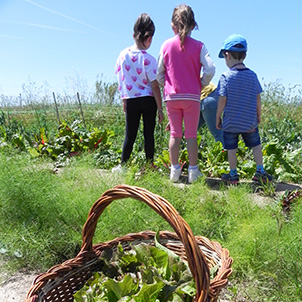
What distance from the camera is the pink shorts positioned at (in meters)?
4.11

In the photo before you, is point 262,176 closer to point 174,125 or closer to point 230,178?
point 230,178

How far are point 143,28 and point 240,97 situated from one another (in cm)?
129

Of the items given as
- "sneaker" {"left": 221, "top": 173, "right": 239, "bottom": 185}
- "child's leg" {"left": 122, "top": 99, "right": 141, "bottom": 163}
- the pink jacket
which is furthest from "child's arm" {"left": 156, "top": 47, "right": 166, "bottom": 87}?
"sneaker" {"left": 221, "top": 173, "right": 239, "bottom": 185}

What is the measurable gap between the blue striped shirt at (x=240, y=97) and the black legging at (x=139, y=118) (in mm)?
821

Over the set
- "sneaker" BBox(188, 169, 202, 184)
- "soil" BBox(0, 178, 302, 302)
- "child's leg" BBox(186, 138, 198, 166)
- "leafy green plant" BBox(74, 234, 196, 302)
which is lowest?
"soil" BBox(0, 178, 302, 302)

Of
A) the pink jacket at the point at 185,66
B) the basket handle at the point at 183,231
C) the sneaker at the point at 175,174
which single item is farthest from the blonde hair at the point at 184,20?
the basket handle at the point at 183,231

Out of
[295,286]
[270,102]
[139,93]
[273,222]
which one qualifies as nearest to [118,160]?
[139,93]

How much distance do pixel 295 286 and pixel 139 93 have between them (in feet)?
9.23

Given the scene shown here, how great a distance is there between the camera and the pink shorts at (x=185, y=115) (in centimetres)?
411

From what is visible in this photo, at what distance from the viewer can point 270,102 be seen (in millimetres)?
7875

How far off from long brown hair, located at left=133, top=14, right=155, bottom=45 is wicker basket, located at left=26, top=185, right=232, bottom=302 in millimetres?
2706

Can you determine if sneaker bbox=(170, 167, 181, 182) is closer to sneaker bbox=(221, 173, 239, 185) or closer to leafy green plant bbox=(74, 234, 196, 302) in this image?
sneaker bbox=(221, 173, 239, 185)

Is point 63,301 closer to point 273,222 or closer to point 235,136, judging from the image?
point 273,222

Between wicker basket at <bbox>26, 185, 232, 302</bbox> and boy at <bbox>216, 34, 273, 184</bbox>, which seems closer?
wicker basket at <bbox>26, 185, 232, 302</bbox>
